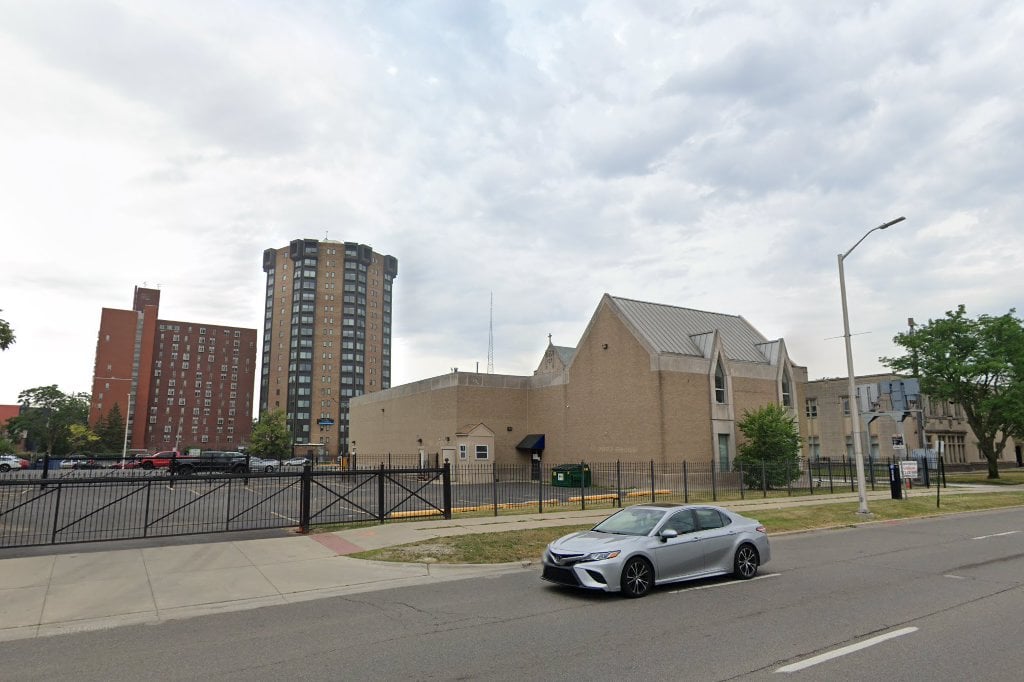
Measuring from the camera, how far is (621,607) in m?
9.38

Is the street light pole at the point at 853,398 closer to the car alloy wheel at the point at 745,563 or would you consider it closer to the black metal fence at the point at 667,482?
the black metal fence at the point at 667,482

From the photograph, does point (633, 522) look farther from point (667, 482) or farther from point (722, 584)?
point (667, 482)

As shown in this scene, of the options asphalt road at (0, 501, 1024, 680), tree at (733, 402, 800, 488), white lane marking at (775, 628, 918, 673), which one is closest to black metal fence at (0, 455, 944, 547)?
tree at (733, 402, 800, 488)

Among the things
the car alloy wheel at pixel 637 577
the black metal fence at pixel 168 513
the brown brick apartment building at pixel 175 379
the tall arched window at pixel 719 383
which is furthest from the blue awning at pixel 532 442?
the brown brick apartment building at pixel 175 379

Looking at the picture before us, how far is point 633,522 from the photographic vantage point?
1126 cm

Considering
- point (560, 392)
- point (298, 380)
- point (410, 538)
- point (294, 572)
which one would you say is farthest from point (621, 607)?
point (298, 380)

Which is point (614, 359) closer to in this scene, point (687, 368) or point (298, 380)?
point (687, 368)

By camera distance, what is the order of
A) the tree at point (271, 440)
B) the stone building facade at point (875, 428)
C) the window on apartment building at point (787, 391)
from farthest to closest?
1. the tree at point (271, 440)
2. the stone building facade at point (875, 428)
3. the window on apartment building at point (787, 391)

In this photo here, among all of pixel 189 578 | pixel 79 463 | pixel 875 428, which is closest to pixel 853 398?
pixel 189 578

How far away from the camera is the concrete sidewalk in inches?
369

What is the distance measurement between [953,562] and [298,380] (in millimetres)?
140102

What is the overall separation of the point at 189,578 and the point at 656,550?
8144 millimetres

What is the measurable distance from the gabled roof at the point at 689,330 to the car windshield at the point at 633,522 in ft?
90.1

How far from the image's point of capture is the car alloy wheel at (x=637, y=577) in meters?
9.96
